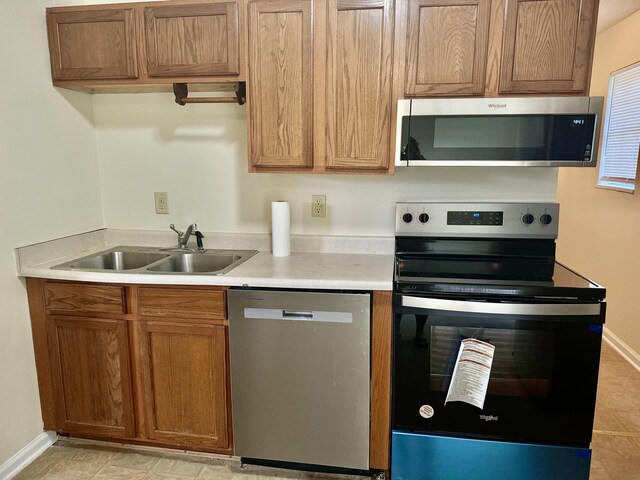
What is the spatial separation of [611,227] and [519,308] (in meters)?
2.27

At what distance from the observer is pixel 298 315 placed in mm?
1759

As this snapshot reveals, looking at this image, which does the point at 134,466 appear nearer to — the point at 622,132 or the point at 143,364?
the point at 143,364

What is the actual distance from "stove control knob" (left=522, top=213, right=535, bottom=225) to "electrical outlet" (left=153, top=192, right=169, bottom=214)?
186cm

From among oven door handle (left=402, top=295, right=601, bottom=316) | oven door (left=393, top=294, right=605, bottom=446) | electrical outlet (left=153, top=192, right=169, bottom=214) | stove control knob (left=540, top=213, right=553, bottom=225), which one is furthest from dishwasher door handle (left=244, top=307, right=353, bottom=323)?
stove control knob (left=540, top=213, right=553, bottom=225)

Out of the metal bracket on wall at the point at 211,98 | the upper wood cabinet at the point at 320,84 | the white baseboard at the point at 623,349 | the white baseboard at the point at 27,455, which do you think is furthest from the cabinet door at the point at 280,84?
the white baseboard at the point at 623,349

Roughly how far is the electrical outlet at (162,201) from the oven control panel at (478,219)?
4.16ft

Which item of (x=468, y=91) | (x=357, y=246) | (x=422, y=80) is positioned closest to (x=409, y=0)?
(x=422, y=80)

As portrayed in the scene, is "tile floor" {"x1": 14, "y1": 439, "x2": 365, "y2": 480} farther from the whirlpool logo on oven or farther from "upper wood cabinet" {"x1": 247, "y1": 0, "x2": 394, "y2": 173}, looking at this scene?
"upper wood cabinet" {"x1": 247, "y1": 0, "x2": 394, "y2": 173}

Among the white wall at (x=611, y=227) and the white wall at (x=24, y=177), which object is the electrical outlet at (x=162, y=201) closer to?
the white wall at (x=24, y=177)

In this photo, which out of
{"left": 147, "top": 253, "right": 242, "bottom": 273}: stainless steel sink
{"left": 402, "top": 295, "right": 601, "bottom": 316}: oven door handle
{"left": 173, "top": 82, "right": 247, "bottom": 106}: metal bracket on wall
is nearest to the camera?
{"left": 402, "top": 295, "right": 601, "bottom": 316}: oven door handle

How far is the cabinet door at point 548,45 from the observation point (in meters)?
1.69

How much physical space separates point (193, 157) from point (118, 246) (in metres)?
0.67

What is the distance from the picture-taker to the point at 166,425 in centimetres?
196

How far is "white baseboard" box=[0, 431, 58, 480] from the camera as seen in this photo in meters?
1.90
